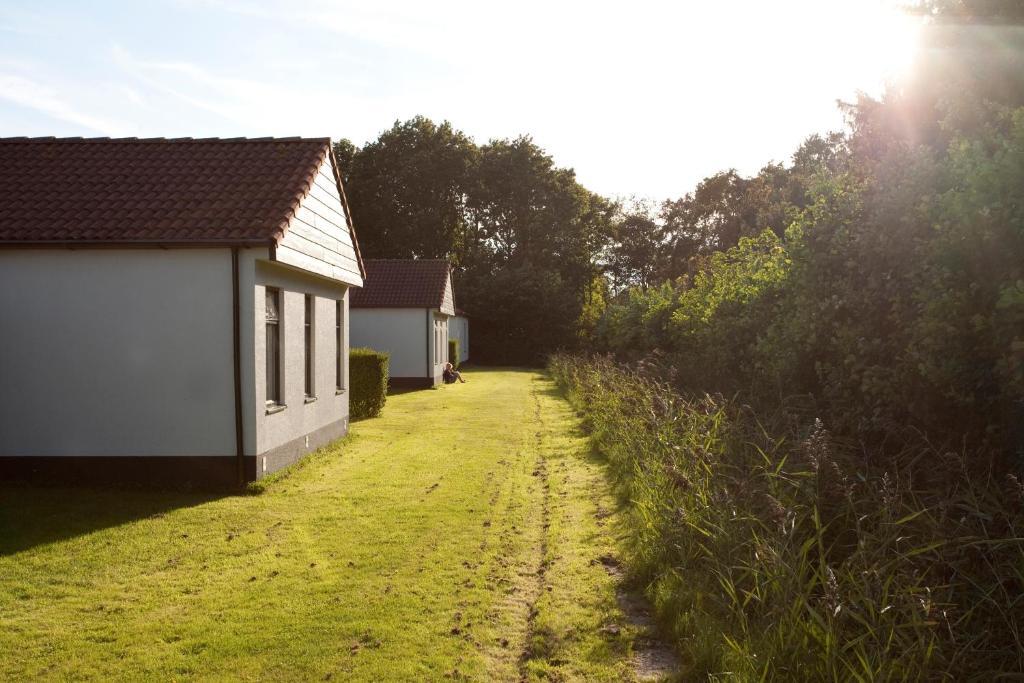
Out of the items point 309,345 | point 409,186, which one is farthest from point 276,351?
point 409,186

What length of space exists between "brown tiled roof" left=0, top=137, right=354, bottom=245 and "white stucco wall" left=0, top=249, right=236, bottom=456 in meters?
0.32

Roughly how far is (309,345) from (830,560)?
32.6 ft

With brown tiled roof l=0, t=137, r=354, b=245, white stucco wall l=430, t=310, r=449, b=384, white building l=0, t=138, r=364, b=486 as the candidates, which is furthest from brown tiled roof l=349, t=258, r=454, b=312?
white building l=0, t=138, r=364, b=486

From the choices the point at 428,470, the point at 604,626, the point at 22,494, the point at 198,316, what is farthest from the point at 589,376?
the point at 604,626

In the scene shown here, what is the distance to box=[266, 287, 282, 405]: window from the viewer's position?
37.1 ft

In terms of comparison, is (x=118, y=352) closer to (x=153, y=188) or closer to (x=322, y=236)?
(x=153, y=188)

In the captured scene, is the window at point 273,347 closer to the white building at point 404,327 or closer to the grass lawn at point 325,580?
the grass lawn at point 325,580

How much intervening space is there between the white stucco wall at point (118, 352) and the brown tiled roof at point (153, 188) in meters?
0.32

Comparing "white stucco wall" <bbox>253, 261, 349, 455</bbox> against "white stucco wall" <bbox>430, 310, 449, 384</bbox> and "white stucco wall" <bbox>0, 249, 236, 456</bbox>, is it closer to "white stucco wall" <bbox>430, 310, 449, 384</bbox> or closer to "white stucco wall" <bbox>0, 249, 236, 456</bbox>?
"white stucco wall" <bbox>0, 249, 236, 456</bbox>

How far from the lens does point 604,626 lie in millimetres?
5609

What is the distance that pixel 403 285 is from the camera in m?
30.0

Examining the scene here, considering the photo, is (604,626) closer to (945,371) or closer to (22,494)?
(945,371)

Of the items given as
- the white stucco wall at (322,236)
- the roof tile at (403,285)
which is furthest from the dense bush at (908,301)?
the roof tile at (403,285)

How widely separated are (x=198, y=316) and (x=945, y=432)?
8.79 meters
